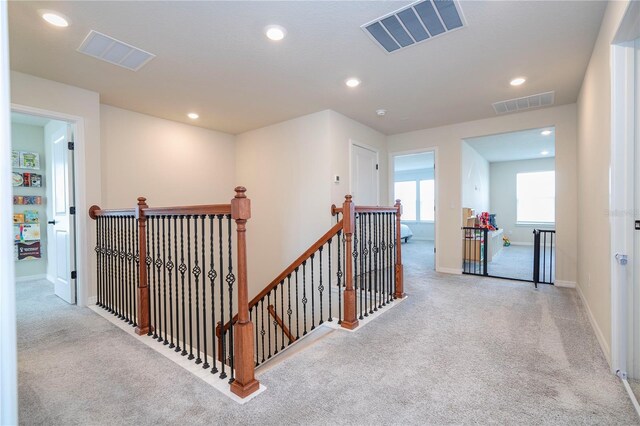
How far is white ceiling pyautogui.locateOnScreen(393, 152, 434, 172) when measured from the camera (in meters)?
8.06

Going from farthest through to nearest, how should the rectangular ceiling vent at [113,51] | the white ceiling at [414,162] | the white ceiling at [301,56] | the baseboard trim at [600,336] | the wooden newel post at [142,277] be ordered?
the white ceiling at [414,162]
the wooden newel post at [142,277]
the rectangular ceiling vent at [113,51]
the white ceiling at [301,56]
the baseboard trim at [600,336]

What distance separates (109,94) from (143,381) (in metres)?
3.33

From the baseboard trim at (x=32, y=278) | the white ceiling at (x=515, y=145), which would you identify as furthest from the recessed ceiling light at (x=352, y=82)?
the baseboard trim at (x=32, y=278)

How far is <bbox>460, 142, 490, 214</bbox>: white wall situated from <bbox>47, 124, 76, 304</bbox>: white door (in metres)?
5.58

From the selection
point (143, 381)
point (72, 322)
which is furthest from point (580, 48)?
point (72, 322)

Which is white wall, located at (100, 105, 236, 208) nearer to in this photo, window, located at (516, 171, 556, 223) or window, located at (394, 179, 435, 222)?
window, located at (394, 179, 435, 222)

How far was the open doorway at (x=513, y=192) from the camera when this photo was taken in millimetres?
6457

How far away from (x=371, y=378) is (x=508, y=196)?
934 cm

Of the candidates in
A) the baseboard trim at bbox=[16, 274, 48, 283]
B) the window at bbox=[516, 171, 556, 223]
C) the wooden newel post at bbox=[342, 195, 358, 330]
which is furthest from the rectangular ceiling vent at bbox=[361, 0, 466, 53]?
the window at bbox=[516, 171, 556, 223]

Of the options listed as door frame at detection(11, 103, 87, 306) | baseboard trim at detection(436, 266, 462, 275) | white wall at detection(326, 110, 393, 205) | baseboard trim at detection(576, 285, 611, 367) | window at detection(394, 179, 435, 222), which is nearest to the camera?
baseboard trim at detection(576, 285, 611, 367)

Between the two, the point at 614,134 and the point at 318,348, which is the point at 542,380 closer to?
the point at 318,348

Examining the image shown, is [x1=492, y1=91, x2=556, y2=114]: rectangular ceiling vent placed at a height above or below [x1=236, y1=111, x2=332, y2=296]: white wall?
above

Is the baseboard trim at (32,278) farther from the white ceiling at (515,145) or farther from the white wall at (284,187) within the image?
the white ceiling at (515,145)

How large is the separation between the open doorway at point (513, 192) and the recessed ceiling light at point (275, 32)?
4776mm
